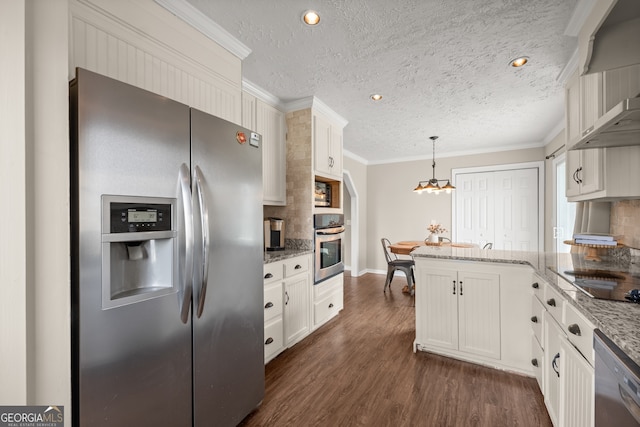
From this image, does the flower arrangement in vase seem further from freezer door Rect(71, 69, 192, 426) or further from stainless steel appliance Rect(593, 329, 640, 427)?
freezer door Rect(71, 69, 192, 426)

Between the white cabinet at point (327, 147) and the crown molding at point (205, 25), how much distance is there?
1.14 meters

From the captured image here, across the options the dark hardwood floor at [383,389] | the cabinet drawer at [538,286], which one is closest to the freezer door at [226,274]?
the dark hardwood floor at [383,389]

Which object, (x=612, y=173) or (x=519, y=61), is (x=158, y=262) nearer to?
(x=612, y=173)

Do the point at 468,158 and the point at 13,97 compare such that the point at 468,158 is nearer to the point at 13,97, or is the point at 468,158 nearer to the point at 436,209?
the point at 436,209

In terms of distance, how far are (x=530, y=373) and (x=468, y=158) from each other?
4090mm

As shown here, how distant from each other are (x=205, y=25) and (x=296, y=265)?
2.01 m

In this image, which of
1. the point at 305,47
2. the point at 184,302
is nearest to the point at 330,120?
the point at 305,47

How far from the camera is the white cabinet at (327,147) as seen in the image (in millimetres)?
3066

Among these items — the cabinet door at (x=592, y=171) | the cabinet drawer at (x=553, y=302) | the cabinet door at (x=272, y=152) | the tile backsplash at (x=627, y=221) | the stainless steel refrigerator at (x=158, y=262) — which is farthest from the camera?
the cabinet door at (x=272, y=152)

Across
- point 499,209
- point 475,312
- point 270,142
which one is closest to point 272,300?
point 270,142

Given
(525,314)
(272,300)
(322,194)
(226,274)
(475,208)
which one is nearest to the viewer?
(226,274)

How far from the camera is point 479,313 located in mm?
2268

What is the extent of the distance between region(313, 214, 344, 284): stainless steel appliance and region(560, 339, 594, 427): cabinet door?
81.8 inches

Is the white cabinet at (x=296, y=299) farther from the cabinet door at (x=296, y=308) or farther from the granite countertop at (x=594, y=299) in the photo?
the granite countertop at (x=594, y=299)
